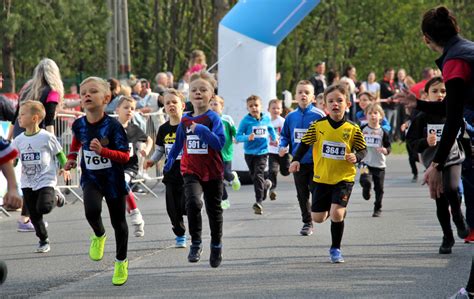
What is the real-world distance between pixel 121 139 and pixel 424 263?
270 cm

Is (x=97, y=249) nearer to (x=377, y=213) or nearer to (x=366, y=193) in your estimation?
(x=377, y=213)

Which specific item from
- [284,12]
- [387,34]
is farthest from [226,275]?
[387,34]

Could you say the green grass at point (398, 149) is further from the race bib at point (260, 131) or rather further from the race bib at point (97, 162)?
the race bib at point (97, 162)

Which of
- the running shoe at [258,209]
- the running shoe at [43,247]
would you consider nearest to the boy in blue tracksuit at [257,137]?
the running shoe at [258,209]

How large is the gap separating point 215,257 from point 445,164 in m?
2.09

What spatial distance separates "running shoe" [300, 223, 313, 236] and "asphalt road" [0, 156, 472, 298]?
0.40 feet

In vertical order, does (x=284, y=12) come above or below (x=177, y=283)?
above

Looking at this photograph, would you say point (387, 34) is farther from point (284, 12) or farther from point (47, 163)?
point (47, 163)

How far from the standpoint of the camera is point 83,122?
1047 centimetres

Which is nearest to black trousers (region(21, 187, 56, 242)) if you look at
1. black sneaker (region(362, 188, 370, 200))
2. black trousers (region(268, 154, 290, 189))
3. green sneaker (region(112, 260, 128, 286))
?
green sneaker (region(112, 260, 128, 286))

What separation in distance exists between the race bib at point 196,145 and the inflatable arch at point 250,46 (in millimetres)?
10437

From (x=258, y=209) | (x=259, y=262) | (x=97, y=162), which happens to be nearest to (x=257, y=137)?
(x=258, y=209)

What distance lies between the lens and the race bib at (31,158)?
12820mm

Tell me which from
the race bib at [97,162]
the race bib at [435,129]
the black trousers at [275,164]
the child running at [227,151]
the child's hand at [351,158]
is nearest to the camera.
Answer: the race bib at [97,162]
